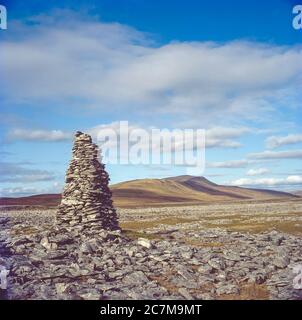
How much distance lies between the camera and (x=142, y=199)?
198875mm

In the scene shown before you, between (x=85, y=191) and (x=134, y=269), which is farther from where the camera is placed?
(x=85, y=191)

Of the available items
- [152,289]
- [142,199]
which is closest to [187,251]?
[152,289]

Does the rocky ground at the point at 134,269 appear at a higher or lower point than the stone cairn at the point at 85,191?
lower

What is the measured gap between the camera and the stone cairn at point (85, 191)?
3481 cm

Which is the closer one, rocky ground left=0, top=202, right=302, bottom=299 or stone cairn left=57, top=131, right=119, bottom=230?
rocky ground left=0, top=202, right=302, bottom=299

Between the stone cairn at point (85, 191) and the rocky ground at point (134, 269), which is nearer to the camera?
the rocky ground at point (134, 269)

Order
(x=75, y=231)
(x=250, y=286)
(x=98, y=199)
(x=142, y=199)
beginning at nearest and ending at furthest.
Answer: (x=250, y=286) → (x=75, y=231) → (x=98, y=199) → (x=142, y=199)

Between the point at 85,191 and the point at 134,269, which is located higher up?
the point at 85,191

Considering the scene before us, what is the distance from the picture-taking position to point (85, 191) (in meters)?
35.0

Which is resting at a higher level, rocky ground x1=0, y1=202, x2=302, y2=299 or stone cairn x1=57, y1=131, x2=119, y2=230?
stone cairn x1=57, y1=131, x2=119, y2=230

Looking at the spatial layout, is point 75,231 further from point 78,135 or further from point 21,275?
point 21,275

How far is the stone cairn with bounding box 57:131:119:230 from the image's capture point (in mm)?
34812

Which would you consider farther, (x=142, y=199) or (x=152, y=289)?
(x=142, y=199)
